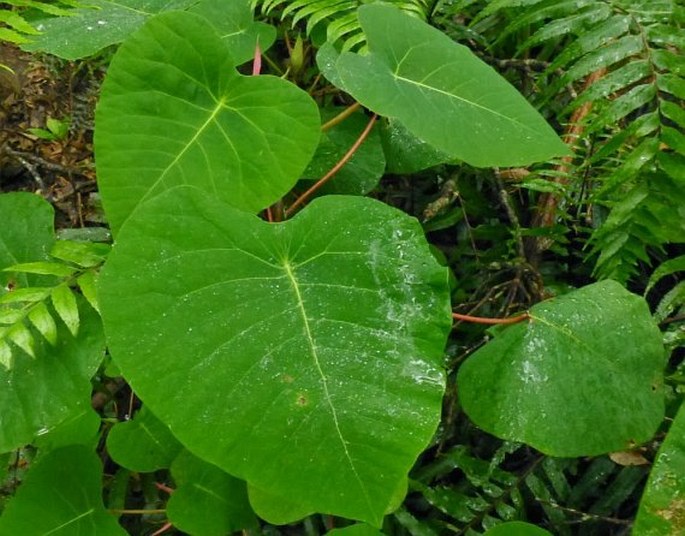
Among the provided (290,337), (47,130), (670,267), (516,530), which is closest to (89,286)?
(290,337)

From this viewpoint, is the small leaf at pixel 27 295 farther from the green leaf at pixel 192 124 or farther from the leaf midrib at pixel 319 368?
the leaf midrib at pixel 319 368

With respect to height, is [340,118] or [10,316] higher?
[340,118]

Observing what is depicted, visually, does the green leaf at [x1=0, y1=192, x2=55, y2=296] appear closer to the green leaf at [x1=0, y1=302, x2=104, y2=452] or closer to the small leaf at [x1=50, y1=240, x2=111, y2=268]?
the small leaf at [x1=50, y1=240, x2=111, y2=268]

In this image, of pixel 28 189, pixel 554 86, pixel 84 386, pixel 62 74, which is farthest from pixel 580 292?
pixel 62 74

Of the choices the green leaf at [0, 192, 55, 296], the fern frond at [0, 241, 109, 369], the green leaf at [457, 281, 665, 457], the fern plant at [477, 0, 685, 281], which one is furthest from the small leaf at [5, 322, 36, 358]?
the fern plant at [477, 0, 685, 281]

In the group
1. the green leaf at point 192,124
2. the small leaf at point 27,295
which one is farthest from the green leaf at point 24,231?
the green leaf at point 192,124

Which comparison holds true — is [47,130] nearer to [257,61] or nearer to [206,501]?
[257,61]
